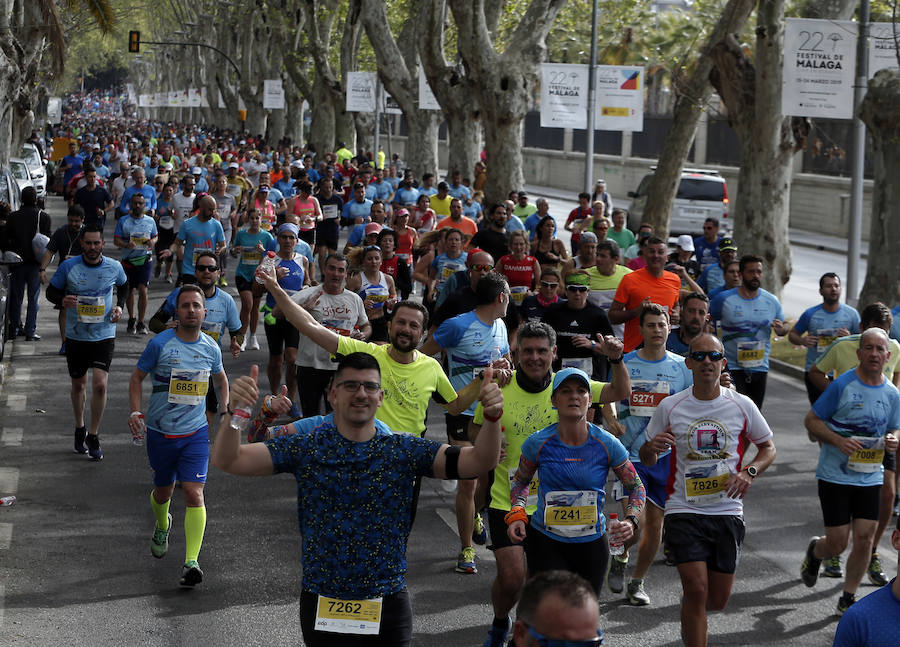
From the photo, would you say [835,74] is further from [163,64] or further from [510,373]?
[163,64]

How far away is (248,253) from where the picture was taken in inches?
638

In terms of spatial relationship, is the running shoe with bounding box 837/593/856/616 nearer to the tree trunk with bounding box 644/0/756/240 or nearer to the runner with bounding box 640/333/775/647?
the runner with bounding box 640/333/775/647

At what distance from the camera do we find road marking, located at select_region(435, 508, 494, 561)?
29.5 feet

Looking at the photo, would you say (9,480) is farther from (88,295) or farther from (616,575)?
(616,575)

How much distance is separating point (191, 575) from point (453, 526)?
2179 millimetres

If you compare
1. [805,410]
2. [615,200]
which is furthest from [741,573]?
[615,200]

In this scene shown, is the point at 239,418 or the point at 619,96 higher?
the point at 619,96

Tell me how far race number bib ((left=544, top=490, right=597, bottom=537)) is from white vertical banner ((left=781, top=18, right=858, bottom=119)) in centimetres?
1050

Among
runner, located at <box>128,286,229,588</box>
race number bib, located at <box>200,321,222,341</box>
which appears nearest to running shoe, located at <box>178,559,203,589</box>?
runner, located at <box>128,286,229,588</box>

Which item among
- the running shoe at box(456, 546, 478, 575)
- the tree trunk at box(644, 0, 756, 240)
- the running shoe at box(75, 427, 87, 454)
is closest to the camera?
the running shoe at box(456, 546, 478, 575)

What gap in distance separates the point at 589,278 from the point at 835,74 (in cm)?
514

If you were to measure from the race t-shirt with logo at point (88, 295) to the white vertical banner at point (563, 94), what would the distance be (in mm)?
13493

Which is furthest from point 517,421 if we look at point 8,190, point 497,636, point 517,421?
point 8,190

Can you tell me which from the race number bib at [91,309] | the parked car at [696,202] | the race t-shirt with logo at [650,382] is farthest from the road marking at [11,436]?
the parked car at [696,202]
